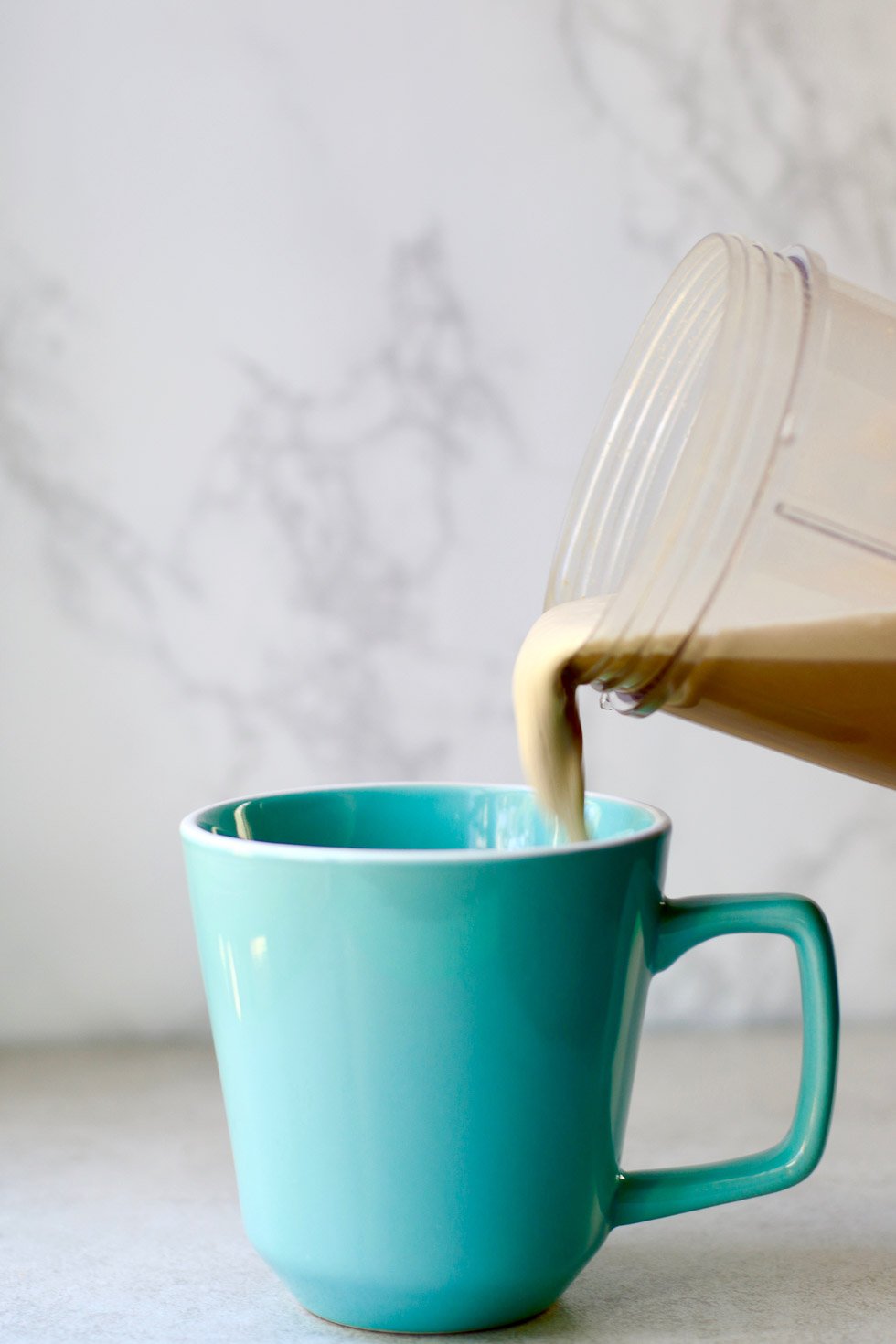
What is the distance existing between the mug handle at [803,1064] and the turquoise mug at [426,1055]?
1 centimetres

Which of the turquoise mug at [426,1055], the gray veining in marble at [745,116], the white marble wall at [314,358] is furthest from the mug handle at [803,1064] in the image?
the gray veining in marble at [745,116]

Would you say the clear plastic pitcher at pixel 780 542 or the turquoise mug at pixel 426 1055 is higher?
the clear plastic pitcher at pixel 780 542

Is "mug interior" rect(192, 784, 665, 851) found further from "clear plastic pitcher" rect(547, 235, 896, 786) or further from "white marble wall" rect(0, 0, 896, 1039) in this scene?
"white marble wall" rect(0, 0, 896, 1039)

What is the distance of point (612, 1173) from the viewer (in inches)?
17.2

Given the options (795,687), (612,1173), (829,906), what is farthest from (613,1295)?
(829,906)

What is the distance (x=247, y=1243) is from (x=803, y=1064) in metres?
0.20

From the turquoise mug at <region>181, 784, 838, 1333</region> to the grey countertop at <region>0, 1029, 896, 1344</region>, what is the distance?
3 centimetres

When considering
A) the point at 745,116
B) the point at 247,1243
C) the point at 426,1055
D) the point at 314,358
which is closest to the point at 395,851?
the point at 426,1055

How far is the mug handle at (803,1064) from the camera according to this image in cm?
44

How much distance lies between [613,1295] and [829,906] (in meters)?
0.32

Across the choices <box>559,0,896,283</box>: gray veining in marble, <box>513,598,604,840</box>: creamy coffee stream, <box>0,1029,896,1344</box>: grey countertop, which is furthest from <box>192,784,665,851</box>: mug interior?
<box>559,0,896,283</box>: gray veining in marble

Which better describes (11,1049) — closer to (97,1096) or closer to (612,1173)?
(97,1096)

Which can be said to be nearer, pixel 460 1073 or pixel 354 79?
pixel 460 1073

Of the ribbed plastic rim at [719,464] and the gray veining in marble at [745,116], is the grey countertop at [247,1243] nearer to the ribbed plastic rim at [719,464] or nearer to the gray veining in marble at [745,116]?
the ribbed plastic rim at [719,464]
